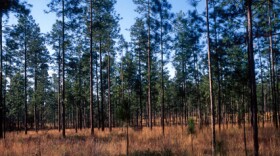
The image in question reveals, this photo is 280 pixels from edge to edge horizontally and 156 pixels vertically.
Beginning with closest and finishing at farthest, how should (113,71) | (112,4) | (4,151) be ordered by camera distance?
(4,151) → (112,4) → (113,71)

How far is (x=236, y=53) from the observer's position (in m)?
21.8

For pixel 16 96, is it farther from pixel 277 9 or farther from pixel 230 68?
pixel 277 9

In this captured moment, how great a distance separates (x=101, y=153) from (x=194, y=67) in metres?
22.9

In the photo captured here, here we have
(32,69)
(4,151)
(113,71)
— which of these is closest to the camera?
(4,151)

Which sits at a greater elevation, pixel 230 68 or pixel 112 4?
pixel 112 4

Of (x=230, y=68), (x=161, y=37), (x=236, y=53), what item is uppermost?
(x=161, y=37)

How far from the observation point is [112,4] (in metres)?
20.5

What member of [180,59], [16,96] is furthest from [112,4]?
[16,96]

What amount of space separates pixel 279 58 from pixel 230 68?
18.8ft

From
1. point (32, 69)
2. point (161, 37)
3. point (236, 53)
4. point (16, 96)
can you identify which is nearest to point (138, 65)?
point (161, 37)

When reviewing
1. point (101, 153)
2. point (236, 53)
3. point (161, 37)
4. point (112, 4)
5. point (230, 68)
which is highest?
point (112, 4)

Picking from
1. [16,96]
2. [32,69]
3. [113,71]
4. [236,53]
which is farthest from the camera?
[113,71]

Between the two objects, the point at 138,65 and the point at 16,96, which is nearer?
the point at 138,65

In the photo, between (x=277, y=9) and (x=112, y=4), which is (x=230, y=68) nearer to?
(x=277, y=9)
